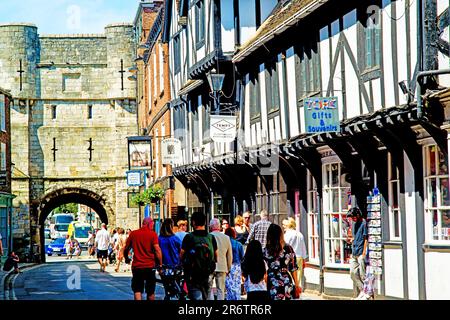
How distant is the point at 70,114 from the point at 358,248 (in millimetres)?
36534

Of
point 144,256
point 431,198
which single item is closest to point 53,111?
point 144,256

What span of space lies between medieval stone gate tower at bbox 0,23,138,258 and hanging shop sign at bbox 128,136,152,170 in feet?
43.0

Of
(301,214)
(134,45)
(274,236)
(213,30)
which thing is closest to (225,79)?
(213,30)

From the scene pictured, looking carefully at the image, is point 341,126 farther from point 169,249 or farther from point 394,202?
point 169,249

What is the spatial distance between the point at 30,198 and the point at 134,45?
873cm

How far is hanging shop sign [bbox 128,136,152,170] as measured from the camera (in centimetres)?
3588

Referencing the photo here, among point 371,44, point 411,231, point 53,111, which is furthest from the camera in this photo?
point 53,111

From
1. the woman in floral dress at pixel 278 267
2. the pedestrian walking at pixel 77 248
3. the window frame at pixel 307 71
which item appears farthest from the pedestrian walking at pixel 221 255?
the pedestrian walking at pixel 77 248

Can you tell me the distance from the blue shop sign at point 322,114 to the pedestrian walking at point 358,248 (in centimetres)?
133

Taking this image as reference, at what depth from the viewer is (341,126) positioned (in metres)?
16.1

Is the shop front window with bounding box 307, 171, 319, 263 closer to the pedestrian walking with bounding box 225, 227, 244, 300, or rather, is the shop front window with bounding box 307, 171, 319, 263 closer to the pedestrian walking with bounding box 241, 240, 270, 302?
the pedestrian walking with bounding box 225, 227, 244, 300

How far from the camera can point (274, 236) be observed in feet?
35.0

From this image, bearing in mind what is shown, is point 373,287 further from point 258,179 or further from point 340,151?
point 258,179

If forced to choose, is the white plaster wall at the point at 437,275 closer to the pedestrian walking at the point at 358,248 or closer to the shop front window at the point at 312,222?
the pedestrian walking at the point at 358,248
